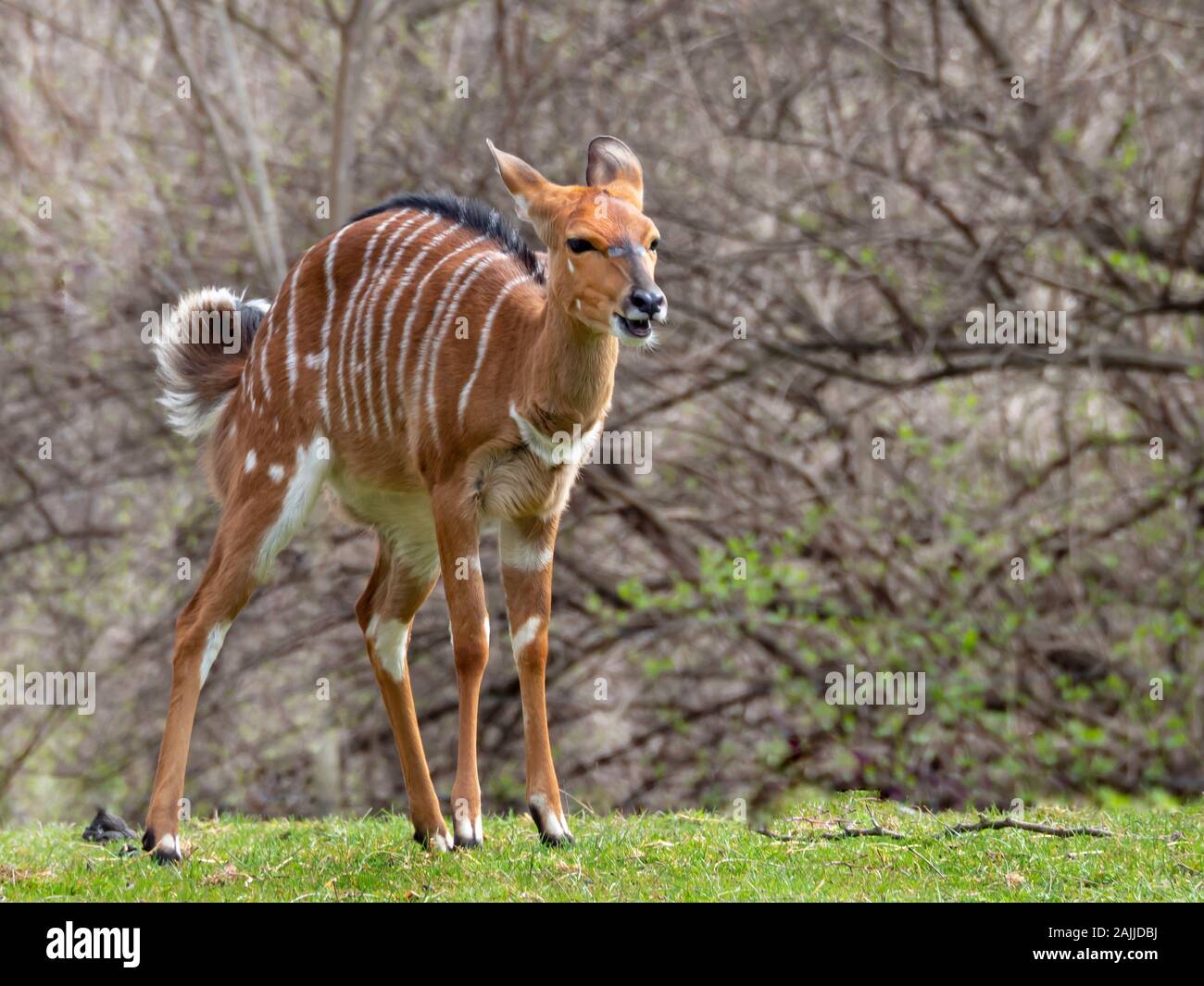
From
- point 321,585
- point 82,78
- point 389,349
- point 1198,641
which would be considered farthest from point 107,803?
point 1198,641

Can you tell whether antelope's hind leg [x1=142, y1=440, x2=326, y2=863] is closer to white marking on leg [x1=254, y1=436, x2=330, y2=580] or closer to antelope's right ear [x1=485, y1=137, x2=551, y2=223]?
white marking on leg [x1=254, y1=436, x2=330, y2=580]

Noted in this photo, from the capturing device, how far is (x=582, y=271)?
17.6 ft

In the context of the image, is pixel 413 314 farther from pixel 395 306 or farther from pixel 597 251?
pixel 597 251

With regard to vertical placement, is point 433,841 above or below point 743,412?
below

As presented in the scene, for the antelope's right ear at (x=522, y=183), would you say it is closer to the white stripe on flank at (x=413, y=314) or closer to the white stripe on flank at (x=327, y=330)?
the white stripe on flank at (x=413, y=314)

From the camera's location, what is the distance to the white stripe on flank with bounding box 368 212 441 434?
19.5ft

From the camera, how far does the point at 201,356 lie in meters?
6.66

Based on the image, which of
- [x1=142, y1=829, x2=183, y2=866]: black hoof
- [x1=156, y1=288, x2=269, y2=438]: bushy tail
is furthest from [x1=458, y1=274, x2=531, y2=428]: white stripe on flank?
[x1=142, y1=829, x2=183, y2=866]: black hoof

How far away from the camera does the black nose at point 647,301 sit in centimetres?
517

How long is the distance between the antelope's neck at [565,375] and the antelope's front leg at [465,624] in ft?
1.22

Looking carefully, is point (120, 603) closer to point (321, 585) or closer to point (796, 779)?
point (321, 585)

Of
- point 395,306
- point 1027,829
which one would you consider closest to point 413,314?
point 395,306

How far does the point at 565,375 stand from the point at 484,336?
1.61ft

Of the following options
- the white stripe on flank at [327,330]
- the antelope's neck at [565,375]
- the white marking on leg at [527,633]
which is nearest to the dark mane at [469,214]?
the white stripe on flank at [327,330]
